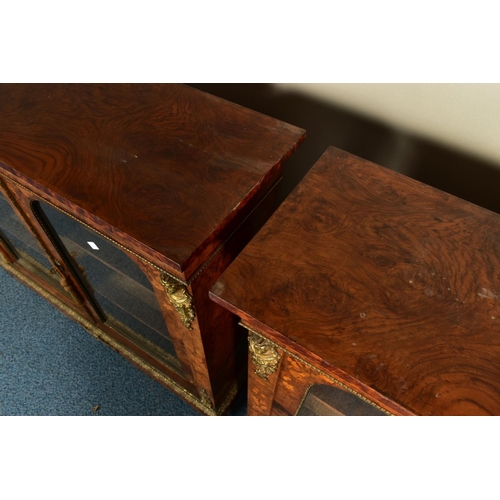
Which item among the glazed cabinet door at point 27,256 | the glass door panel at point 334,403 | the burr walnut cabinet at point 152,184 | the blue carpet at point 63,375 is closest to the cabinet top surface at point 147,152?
the burr walnut cabinet at point 152,184

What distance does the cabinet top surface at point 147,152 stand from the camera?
0.55 metres

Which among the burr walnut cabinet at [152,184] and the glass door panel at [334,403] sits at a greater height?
the burr walnut cabinet at [152,184]

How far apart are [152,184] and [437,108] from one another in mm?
499

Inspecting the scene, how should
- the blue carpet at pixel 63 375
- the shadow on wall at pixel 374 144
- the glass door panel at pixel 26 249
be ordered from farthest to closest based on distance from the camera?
the blue carpet at pixel 63 375 → the glass door panel at pixel 26 249 → the shadow on wall at pixel 374 144

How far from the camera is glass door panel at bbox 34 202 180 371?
747 mm

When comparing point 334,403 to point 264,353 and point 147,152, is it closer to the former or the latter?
point 264,353

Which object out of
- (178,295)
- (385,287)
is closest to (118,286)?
(178,295)

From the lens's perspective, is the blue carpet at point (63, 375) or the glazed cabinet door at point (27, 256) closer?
the glazed cabinet door at point (27, 256)

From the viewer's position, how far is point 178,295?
0.60m

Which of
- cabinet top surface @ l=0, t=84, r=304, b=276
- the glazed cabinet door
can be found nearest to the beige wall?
cabinet top surface @ l=0, t=84, r=304, b=276

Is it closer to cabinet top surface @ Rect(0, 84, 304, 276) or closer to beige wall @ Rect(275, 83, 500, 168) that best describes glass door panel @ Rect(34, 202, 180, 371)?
cabinet top surface @ Rect(0, 84, 304, 276)

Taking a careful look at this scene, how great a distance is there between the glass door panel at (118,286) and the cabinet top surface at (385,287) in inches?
12.1

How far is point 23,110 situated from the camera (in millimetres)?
712

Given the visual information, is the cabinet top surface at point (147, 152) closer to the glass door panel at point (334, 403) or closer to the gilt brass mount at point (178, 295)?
the gilt brass mount at point (178, 295)
